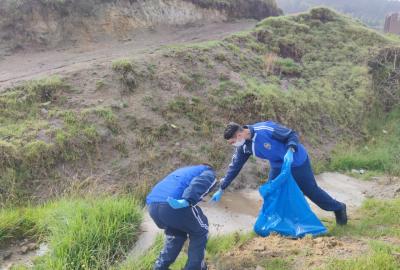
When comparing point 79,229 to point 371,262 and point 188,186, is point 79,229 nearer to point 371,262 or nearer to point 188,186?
point 188,186

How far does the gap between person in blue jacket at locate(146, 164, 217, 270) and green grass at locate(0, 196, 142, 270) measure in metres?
0.65

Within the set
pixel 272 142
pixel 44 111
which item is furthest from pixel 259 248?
pixel 44 111

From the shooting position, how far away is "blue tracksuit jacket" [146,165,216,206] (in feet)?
12.2

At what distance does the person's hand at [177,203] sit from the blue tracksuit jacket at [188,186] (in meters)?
0.04

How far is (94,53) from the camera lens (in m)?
10.8

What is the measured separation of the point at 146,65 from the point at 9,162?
3.63m

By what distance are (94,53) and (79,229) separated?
715 cm

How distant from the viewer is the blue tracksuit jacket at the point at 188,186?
12.2 ft

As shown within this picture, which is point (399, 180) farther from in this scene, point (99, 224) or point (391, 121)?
point (99, 224)

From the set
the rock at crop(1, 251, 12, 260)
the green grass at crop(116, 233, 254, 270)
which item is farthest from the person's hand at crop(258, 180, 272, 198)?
the rock at crop(1, 251, 12, 260)

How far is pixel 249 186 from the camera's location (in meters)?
7.66

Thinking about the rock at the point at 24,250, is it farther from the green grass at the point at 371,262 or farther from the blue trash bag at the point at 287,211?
the green grass at the point at 371,262

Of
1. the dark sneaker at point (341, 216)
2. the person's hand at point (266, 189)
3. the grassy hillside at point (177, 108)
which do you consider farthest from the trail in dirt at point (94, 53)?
the dark sneaker at point (341, 216)

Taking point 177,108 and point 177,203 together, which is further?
point 177,108
